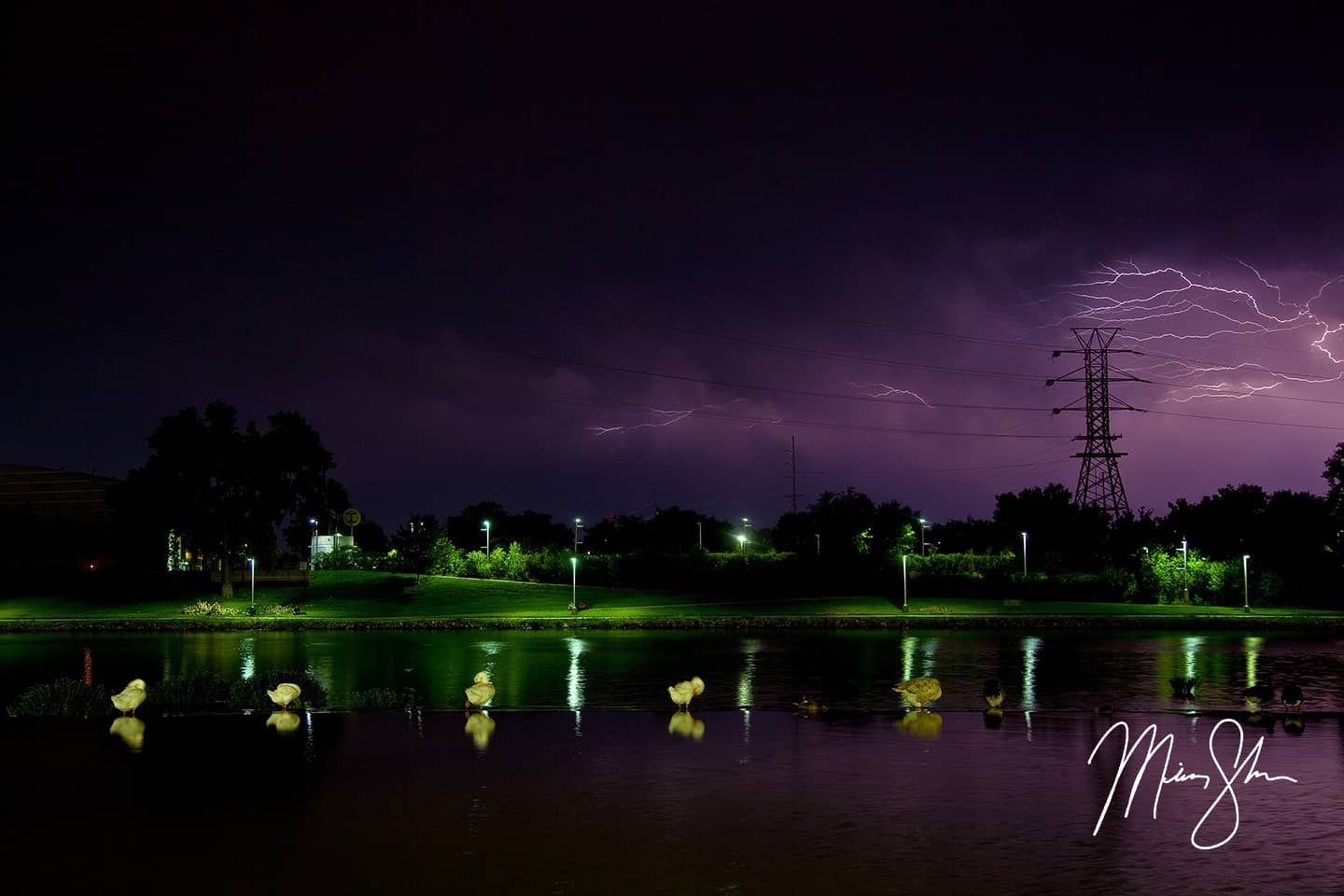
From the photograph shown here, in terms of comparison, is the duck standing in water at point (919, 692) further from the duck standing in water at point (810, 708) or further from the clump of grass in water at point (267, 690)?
the clump of grass in water at point (267, 690)

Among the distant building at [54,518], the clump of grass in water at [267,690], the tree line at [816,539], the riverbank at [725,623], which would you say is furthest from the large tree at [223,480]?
the clump of grass in water at [267,690]

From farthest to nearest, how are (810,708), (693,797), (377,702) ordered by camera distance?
(377,702) → (810,708) → (693,797)

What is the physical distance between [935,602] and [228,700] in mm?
53862

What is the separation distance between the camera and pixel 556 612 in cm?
6800

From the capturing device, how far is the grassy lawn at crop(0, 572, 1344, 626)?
212 ft

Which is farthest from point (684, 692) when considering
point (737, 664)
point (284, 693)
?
point (737, 664)

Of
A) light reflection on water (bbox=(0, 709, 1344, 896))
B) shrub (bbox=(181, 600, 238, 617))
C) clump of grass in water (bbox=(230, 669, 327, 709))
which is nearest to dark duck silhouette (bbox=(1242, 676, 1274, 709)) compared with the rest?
light reflection on water (bbox=(0, 709, 1344, 896))

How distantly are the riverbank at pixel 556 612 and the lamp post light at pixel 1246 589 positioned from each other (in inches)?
46.4

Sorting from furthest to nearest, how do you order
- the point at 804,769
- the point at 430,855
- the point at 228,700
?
the point at 228,700 → the point at 804,769 → the point at 430,855

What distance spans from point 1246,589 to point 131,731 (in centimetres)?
6813

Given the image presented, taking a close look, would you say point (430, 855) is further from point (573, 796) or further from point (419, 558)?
point (419, 558)

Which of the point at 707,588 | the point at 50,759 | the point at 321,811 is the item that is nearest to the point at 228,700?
the point at 50,759

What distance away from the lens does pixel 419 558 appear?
299 ft

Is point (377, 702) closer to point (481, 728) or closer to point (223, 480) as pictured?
point (481, 728)
